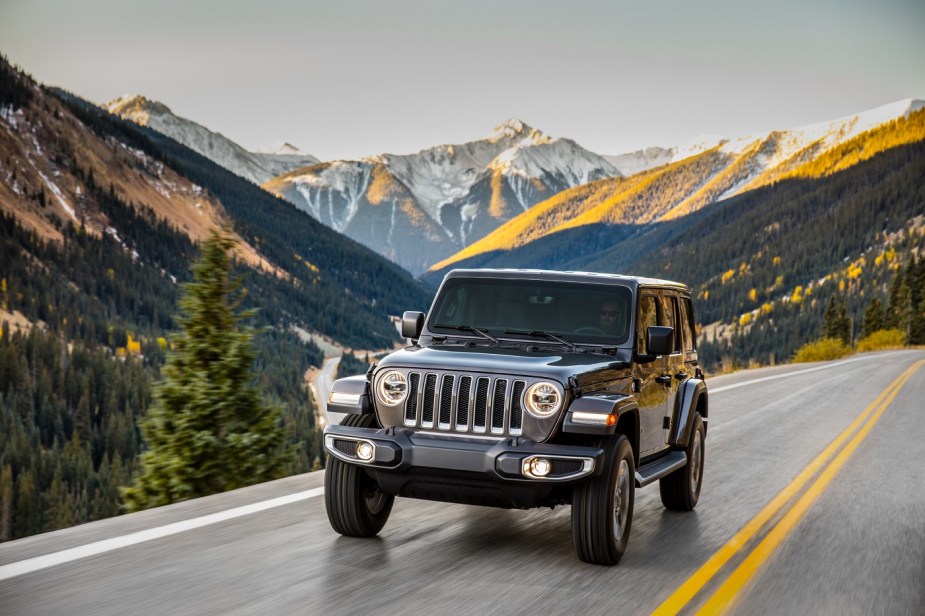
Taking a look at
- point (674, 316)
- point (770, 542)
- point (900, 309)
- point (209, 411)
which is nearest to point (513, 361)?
point (770, 542)

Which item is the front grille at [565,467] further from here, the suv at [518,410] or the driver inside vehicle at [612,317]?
the driver inside vehicle at [612,317]

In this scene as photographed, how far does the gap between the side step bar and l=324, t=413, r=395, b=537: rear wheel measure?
69.9 inches

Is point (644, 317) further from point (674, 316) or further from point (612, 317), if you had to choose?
point (674, 316)

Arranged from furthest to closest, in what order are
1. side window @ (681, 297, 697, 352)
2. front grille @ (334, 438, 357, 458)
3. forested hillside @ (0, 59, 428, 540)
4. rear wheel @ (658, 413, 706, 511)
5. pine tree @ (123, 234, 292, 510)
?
forested hillside @ (0, 59, 428, 540) < pine tree @ (123, 234, 292, 510) < side window @ (681, 297, 697, 352) < rear wheel @ (658, 413, 706, 511) < front grille @ (334, 438, 357, 458)

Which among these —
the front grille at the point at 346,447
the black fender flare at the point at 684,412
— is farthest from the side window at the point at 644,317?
the front grille at the point at 346,447

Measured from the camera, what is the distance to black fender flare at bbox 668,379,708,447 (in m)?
7.59

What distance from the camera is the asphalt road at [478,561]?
4898mm

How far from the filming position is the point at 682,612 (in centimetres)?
501

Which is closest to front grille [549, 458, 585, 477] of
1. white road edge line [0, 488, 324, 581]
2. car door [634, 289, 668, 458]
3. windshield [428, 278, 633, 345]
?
car door [634, 289, 668, 458]

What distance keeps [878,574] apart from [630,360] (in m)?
2.16

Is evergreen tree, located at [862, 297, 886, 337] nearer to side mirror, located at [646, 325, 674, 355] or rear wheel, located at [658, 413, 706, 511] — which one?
rear wheel, located at [658, 413, 706, 511]

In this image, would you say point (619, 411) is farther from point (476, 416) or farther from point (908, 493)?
point (908, 493)

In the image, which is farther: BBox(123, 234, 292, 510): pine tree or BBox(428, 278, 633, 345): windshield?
BBox(123, 234, 292, 510): pine tree

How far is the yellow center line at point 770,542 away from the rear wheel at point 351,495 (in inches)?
86.9
